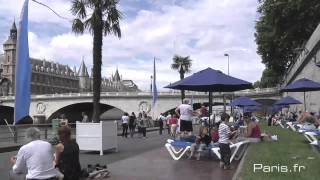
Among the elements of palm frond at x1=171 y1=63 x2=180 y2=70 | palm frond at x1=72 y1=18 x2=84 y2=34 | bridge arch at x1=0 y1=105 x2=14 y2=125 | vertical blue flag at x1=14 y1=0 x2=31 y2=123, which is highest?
palm frond at x1=171 y1=63 x2=180 y2=70

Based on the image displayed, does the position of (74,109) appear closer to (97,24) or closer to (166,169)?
(97,24)

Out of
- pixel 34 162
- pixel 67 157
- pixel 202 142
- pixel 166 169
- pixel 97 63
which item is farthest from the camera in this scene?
pixel 97 63

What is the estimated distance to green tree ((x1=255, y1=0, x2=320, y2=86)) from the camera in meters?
51.6

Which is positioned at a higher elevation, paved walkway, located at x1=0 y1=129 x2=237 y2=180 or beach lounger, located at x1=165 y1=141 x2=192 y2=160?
beach lounger, located at x1=165 y1=141 x2=192 y2=160

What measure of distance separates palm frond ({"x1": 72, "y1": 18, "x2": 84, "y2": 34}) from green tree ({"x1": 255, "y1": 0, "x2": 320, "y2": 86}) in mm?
27519

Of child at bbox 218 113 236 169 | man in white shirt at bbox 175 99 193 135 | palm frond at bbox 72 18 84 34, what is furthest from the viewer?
palm frond at bbox 72 18 84 34

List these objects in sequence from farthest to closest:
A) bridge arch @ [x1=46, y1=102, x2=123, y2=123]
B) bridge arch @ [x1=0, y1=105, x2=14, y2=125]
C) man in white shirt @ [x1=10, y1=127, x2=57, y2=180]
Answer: bridge arch @ [x1=0, y1=105, x2=14, y2=125] → bridge arch @ [x1=46, y1=102, x2=123, y2=123] → man in white shirt @ [x1=10, y1=127, x2=57, y2=180]

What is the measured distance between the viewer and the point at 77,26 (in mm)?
28828

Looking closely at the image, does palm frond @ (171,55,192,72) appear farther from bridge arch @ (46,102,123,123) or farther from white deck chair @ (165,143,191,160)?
white deck chair @ (165,143,191,160)

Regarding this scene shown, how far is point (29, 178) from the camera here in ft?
23.2

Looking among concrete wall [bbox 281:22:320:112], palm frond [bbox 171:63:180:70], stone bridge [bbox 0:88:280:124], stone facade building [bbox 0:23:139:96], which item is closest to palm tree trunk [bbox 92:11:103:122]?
concrete wall [bbox 281:22:320:112]

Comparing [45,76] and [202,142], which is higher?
[45,76]

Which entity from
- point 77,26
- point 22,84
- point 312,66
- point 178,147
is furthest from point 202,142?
point 312,66

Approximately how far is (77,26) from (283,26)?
3183 cm
